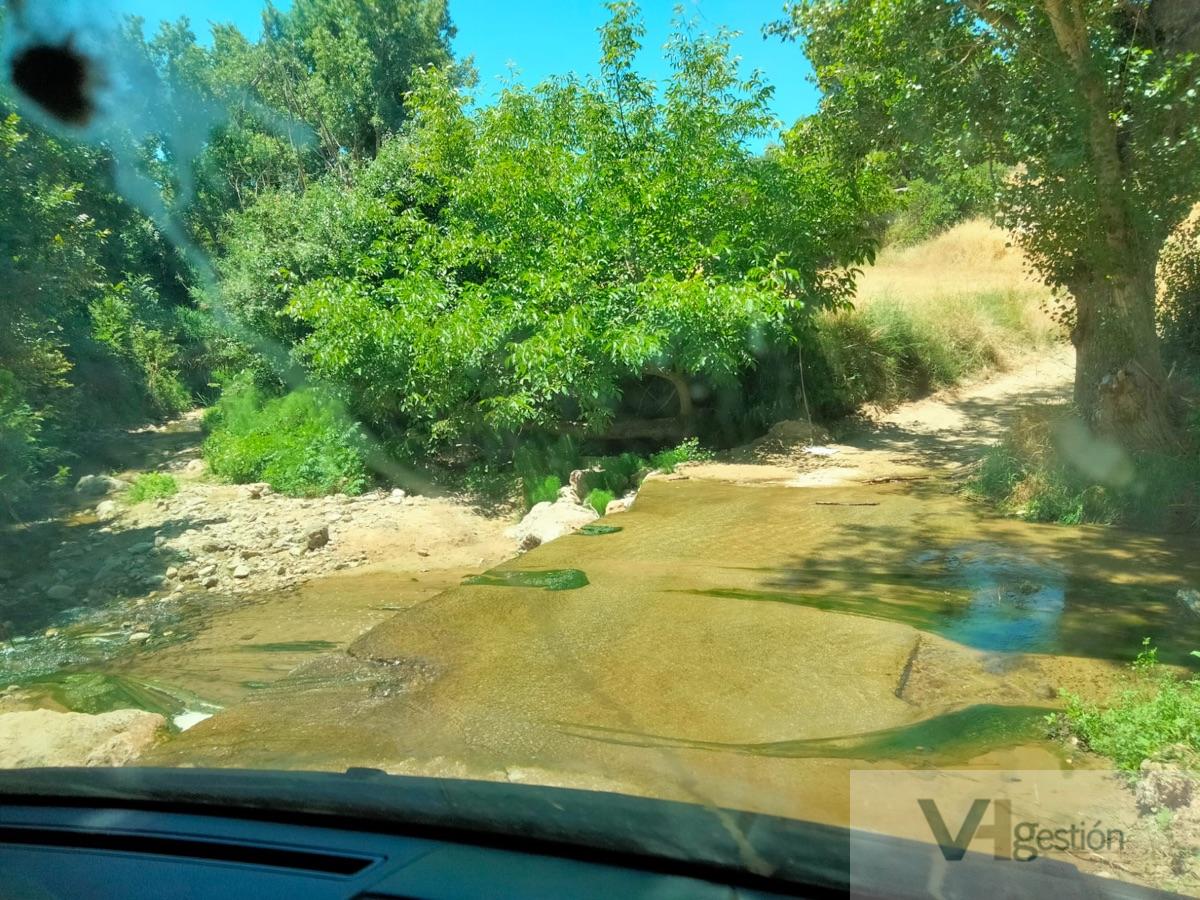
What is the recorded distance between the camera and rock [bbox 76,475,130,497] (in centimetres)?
1719

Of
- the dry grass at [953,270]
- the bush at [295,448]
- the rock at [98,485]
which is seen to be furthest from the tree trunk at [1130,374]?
the rock at [98,485]

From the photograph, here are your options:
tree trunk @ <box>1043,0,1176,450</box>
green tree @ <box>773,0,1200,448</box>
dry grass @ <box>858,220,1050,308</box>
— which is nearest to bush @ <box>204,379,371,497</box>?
green tree @ <box>773,0,1200,448</box>

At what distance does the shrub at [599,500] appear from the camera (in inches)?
490

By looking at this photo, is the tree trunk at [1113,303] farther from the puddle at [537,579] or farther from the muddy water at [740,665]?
the puddle at [537,579]

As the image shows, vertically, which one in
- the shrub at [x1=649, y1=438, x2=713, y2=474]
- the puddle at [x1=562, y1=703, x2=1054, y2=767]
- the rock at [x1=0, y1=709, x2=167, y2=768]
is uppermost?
the shrub at [x1=649, y1=438, x2=713, y2=474]

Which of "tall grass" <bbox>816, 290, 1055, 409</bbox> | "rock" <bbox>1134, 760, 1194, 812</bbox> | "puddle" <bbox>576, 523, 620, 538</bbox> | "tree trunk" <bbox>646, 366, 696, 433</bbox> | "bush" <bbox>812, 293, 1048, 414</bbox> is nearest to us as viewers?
"rock" <bbox>1134, 760, 1194, 812</bbox>

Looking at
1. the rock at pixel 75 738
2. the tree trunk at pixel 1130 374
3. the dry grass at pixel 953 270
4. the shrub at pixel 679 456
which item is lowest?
the rock at pixel 75 738

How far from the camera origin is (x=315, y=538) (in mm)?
12242

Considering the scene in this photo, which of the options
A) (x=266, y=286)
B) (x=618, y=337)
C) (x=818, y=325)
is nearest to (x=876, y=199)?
(x=818, y=325)

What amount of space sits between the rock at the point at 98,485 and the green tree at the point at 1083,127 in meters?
14.9

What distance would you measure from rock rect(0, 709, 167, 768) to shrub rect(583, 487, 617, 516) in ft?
23.9

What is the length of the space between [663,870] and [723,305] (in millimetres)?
11518

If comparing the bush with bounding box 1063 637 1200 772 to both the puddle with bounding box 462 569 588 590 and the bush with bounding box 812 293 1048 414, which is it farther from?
the bush with bounding box 812 293 1048 414

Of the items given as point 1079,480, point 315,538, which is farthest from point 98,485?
point 1079,480
